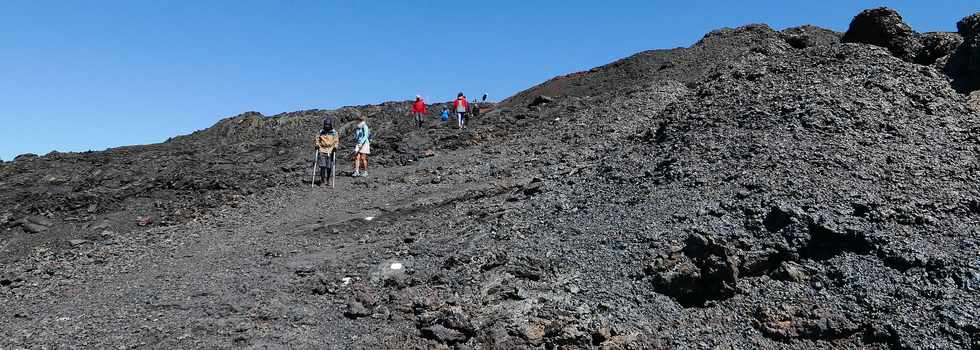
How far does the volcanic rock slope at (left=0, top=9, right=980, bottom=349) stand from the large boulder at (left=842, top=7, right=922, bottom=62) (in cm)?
585

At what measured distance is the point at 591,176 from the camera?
1173 cm

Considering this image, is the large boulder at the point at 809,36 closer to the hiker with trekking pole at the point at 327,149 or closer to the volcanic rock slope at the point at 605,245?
the volcanic rock slope at the point at 605,245

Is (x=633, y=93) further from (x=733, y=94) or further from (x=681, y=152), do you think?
(x=681, y=152)

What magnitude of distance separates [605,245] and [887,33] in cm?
1798

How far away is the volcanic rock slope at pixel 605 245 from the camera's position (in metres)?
7.04

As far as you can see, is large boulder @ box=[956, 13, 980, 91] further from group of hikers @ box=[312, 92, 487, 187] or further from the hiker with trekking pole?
the hiker with trekking pole

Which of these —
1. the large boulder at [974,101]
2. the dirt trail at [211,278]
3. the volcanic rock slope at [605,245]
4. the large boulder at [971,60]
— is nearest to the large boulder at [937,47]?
the large boulder at [971,60]

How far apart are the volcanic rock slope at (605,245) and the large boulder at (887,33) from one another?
5.85 metres

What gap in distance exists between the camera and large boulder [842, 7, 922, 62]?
21078 mm

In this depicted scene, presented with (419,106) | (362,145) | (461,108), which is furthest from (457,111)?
(362,145)

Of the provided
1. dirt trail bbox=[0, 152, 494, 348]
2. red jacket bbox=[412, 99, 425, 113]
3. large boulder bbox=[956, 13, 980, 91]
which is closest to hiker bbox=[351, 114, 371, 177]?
dirt trail bbox=[0, 152, 494, 348]

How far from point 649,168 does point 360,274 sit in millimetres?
4714

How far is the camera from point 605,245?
8500 mm

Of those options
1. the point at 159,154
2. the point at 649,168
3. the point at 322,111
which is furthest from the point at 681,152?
the point at 322,111
